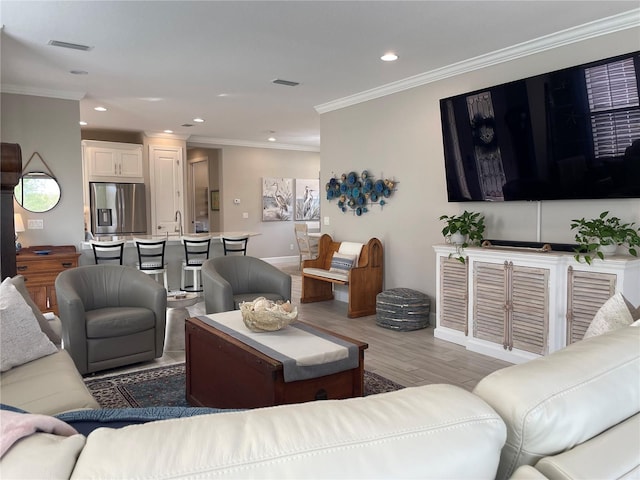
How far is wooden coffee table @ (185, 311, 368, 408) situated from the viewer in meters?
2.44

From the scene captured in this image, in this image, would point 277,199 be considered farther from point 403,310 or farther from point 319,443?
point 319,443

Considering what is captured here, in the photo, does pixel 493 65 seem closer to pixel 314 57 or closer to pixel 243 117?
pixel 314 57

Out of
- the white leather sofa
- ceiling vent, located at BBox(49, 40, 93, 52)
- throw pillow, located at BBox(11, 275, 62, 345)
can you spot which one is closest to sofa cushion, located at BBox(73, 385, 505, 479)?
the white leather sofa

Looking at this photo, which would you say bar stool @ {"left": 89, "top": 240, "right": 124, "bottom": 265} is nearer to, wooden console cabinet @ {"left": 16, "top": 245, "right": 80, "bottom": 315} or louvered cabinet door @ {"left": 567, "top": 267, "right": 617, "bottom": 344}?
Result: wooden console cabinet @ {"left": 16, "top": 245, "right": 80, "bottom": 315}

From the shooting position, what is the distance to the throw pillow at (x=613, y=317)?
6.11ft

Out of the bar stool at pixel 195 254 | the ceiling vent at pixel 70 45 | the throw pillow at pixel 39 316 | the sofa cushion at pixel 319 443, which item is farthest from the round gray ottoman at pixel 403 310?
the sofa cushion at pixel 319 443

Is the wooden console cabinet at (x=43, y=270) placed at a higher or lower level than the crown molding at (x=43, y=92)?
lower

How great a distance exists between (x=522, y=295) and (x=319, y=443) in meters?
3.64

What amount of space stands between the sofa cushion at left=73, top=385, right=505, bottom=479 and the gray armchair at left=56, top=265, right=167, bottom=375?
3.12 meters

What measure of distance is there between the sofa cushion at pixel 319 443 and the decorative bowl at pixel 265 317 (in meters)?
2.05

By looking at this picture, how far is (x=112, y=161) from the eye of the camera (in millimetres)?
8547

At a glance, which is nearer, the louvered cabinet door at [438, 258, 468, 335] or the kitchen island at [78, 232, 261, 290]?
the louvered cabinet door at [438, 258, 468, 335]

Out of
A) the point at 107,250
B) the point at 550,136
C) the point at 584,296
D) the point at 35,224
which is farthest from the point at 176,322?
the point at 550,136

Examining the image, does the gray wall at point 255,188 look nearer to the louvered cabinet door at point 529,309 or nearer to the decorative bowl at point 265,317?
the louvered cabinet door at point 529,309
